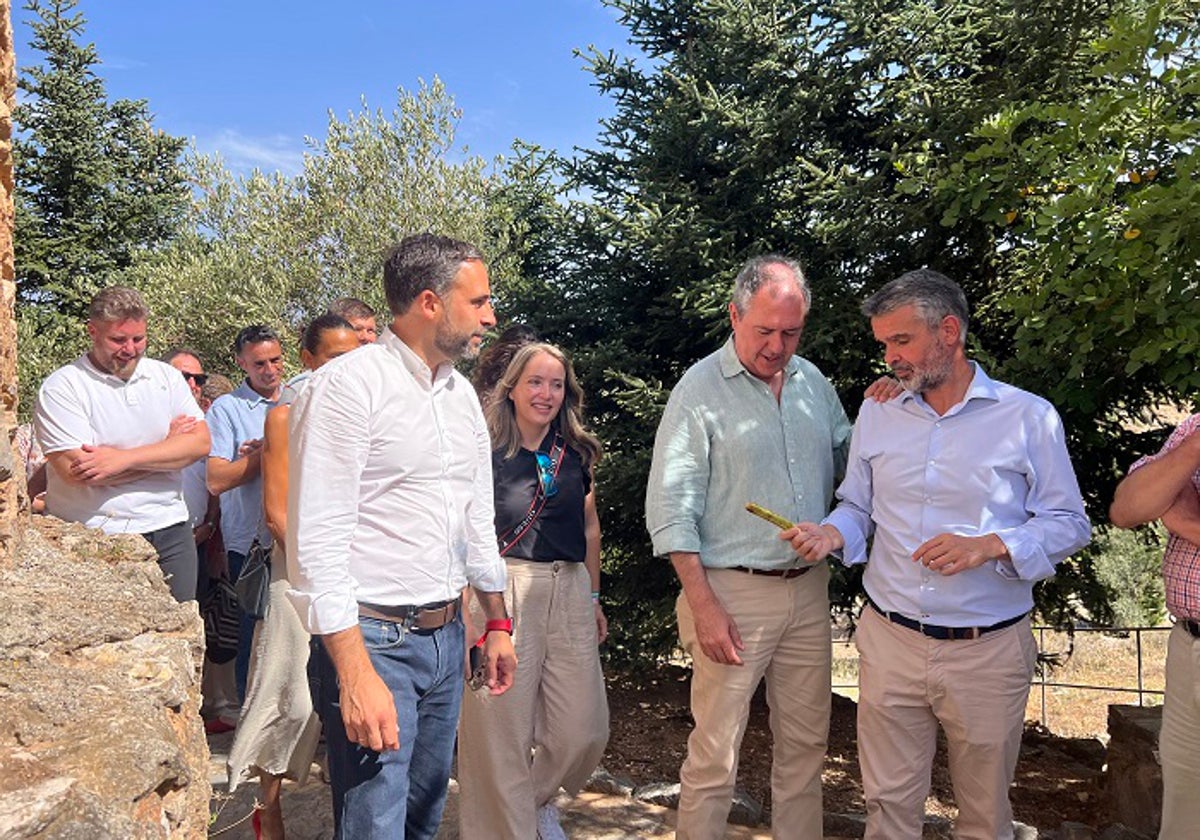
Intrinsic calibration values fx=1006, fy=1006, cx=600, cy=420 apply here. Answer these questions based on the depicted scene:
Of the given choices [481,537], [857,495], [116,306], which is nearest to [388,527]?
[481,537]

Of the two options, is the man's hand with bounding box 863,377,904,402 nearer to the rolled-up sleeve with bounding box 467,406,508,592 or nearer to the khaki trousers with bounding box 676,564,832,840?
the khaki trousers with bounding box 676,564,832,840

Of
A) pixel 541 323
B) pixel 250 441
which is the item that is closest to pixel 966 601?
pixel 250 441

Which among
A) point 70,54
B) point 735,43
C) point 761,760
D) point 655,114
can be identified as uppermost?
point 70,54

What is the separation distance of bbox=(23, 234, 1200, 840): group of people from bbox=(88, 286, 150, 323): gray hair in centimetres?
1

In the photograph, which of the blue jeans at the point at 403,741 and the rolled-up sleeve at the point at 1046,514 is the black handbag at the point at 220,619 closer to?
the blue jeans at the point at 403,741

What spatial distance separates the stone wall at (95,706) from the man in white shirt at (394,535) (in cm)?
35

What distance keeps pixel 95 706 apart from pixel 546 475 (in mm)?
2271

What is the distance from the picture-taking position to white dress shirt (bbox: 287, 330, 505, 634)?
237 cm

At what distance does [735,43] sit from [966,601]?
18.6 feet

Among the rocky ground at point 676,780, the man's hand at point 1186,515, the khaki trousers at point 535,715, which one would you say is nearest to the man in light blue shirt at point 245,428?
the rocky ground at point 676,780

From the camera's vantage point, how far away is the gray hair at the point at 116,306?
4215 mm

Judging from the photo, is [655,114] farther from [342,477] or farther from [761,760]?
[342,477]

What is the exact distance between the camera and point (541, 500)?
4.01m

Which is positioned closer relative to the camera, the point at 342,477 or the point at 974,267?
the point at 342,477
